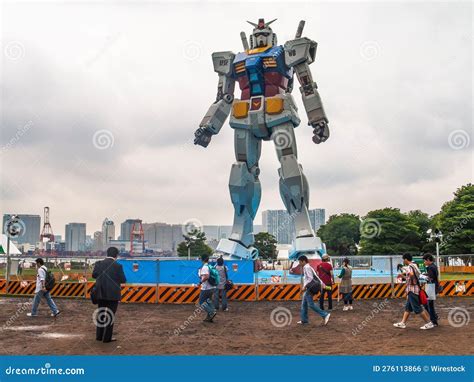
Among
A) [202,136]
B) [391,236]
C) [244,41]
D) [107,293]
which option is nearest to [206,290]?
[107,293]

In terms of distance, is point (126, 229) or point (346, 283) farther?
point (126, 229)

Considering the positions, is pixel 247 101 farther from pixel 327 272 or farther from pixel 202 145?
pixel 327 272

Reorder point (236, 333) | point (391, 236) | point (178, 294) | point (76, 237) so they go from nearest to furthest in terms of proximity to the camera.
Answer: point (236, 333)
point (178, 294)
point (391, 236)
point (76, 237)

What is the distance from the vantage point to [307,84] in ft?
59.7

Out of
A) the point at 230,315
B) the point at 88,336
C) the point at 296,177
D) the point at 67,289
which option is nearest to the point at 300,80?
the point at 296,177

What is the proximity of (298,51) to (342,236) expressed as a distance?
180ft

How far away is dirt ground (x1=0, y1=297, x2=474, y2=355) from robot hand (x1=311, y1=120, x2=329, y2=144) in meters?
6.81

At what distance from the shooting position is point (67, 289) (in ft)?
55.9

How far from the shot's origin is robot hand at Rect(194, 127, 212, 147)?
19.7 meters

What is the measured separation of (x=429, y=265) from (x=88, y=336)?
23.5ft

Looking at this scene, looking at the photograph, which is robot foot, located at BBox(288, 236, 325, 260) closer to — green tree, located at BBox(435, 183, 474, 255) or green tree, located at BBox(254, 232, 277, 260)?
green tree, located at BBox(435, 183, 474, 255)

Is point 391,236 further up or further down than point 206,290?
further up

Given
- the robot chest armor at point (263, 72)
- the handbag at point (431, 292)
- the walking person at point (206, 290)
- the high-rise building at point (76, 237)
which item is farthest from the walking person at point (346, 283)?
the high-rise building at point (76, 237)

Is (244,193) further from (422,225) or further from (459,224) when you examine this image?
(422,225)
